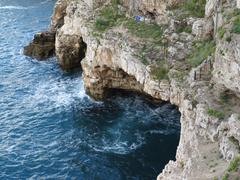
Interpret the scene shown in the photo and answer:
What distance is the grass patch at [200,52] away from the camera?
135ft

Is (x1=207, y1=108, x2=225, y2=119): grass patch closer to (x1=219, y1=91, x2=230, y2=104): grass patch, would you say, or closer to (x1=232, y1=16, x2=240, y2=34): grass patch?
(x1=219, y1=91, x2=230, y2=104): grass patch

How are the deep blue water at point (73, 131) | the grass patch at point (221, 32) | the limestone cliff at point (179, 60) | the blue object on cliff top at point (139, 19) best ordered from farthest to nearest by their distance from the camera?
the blue object on cliff top at point (139, 19) → the deep blue water at point (73, 131) → the grass patch at point (221, 32) → the limestone cliff at point (179, 60)

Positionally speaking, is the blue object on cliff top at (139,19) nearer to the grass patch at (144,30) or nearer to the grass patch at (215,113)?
the grass patch at (144,30)

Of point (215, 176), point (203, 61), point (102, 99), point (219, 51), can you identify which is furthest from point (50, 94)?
point (215, 176)

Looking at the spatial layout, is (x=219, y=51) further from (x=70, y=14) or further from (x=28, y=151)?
(x=70, y=14)

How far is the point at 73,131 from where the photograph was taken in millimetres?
50719

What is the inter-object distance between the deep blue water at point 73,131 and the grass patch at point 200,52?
863 centimetres

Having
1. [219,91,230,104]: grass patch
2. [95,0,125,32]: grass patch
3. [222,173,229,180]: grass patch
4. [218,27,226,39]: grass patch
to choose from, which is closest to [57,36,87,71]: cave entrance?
[95,0,125,32]: grass patch

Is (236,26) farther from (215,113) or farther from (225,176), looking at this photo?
(225,176)

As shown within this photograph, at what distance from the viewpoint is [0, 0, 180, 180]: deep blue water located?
44.5 metres

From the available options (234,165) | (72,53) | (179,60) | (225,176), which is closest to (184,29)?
(179,60)

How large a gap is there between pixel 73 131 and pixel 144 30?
13098 millimetres

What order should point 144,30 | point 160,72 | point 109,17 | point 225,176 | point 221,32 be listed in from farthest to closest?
point 109,17 < point 144,30 < point 160,72 < point 221,32 < point 225,176

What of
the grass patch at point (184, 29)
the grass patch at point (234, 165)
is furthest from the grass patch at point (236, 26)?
the grass patch at point (234, 165)
